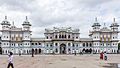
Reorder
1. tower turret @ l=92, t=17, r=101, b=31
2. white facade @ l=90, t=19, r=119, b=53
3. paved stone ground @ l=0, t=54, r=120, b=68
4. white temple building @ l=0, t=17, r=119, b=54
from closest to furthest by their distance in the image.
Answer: paved stone ground @ l=0, t=54, r=120, b=68, white temple building @ l=0, t=17, r=119, b=54, white facade @ l=90, t=19, r=119, b=53, tower turret @ l=92, t=17, r=101, b=31

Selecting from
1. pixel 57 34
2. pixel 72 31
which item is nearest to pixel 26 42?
pixel 57 34

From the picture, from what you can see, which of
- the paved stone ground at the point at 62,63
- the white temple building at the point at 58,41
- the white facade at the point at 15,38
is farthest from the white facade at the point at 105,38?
the paved stone ground at the point at 62,63

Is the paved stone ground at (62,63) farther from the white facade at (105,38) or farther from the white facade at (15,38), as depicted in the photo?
the white facade at (105,38)

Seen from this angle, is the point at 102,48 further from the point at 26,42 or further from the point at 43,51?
the point at 26,42

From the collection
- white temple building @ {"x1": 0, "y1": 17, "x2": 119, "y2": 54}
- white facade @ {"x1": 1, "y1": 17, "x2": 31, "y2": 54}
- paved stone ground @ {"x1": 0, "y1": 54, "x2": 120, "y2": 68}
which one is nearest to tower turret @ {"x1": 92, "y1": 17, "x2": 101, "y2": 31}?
white temple building @ {"x1": 0, "y1": 17, "x2": 119, "y2": 54}

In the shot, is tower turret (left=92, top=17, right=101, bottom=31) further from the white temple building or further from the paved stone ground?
the paved stone ground

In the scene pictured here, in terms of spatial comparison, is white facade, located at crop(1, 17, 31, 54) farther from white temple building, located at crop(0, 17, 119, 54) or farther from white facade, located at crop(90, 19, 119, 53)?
white facade, located at crop(90, 19, 119, 53)

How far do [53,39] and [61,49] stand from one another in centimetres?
586

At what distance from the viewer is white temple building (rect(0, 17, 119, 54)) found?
116 meters

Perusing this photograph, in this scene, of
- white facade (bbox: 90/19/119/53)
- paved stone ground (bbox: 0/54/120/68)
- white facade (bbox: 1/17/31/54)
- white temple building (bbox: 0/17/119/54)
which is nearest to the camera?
paved stone ground (bbox: 0/54/120/68)

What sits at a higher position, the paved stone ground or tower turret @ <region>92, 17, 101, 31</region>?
tower turret @ <region>92, 17, 101, 31</region>

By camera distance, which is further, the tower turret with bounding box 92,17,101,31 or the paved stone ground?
the tower turret with bounding box 92,17,101,31

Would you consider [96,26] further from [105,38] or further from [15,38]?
[15,38]

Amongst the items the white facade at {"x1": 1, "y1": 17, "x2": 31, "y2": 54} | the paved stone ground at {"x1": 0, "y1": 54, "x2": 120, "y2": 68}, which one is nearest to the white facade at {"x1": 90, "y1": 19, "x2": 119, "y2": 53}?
the white facade at {"x1": 1, "y1": 17, "x2": 31, "y2": 54}
